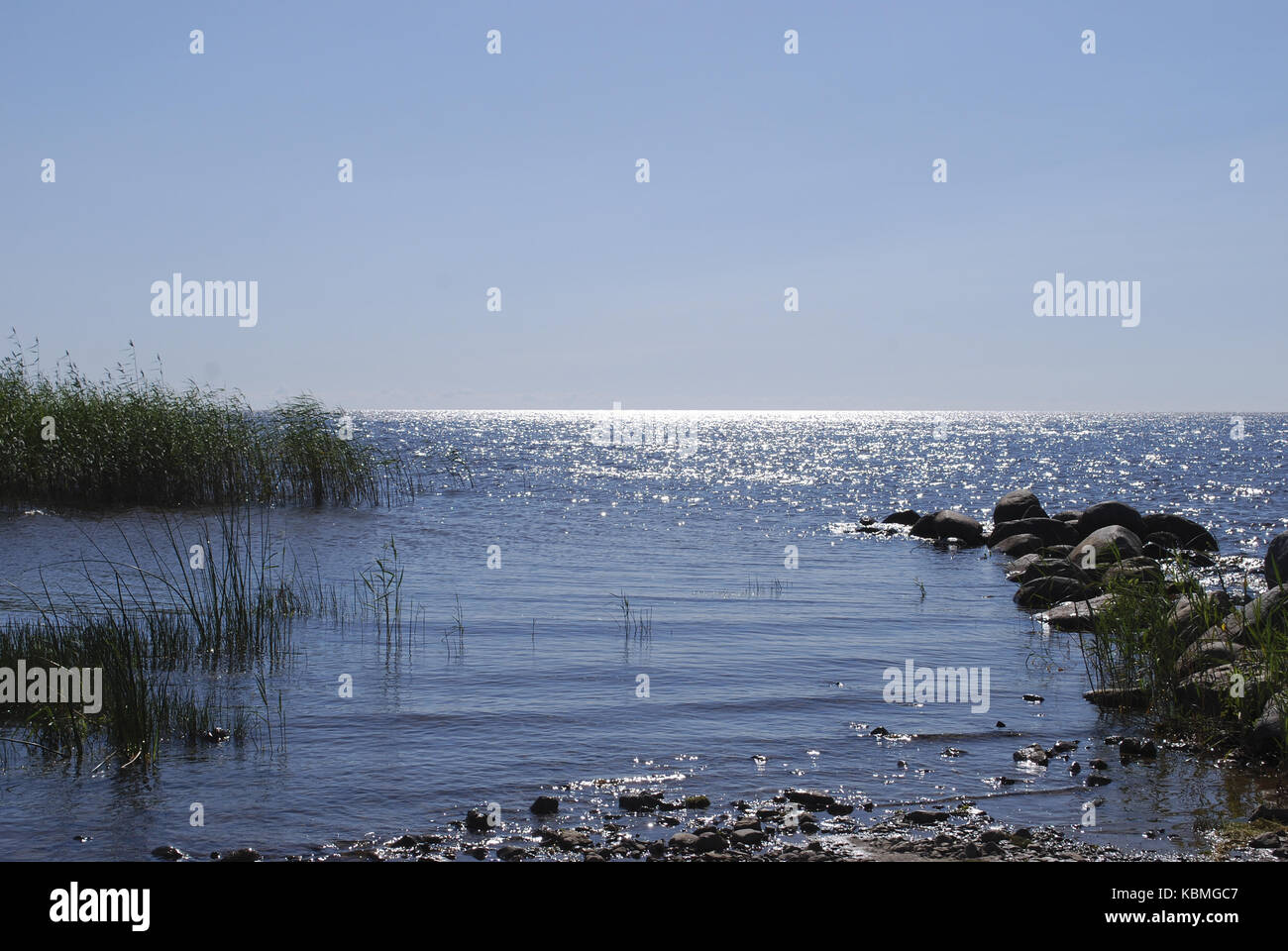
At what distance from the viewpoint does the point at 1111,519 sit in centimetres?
2711

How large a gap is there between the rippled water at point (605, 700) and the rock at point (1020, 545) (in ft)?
3.74

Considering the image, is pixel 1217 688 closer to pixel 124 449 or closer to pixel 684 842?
pixel 684 842

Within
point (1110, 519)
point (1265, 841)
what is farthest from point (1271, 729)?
point (1110, 519)

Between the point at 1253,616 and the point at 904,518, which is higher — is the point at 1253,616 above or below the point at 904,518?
above

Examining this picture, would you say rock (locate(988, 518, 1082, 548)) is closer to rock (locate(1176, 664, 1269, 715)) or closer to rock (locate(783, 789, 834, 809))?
rock (locate(1176, 664, 1269, 715))

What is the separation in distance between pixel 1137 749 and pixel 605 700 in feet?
18.4

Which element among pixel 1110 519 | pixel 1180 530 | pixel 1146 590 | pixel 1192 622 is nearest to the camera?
pixel 1192 622

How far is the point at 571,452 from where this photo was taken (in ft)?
291

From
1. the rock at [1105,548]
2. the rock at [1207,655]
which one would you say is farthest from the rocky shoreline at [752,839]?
the rock at [1105,548]

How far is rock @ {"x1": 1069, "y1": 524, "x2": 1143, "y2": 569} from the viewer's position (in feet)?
70.1

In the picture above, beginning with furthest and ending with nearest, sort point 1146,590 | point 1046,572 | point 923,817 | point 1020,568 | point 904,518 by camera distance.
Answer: point 904,518, point 1020,568, point 1046,572, point 1146,590, point 923,817
